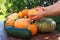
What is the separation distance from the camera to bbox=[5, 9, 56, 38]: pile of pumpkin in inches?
61.5

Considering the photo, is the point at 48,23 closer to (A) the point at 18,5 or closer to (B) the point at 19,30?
(B) the point at 19,30

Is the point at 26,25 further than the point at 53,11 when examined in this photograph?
Yes

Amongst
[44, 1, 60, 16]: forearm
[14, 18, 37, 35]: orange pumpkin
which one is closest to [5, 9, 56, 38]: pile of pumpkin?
[14, 18, 37, 35]: orange pumpkin

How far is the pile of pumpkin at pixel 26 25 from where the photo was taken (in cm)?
156

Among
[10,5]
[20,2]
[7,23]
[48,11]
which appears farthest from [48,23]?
[10,5]

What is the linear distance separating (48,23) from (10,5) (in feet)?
3.96

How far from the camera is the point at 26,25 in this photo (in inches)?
63.6

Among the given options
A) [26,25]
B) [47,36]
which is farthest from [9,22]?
[47,36]

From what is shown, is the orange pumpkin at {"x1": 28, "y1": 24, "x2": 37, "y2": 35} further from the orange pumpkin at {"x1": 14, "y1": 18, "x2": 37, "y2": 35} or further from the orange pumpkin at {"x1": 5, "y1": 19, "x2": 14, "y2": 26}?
the orange pumpkin at {"x1": 5, "y1": 19, "x2": 14, "y2": 26}

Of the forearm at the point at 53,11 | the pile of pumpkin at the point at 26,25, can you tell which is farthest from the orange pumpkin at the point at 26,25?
the forearm at the point at 53,11

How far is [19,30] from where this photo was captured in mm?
1561

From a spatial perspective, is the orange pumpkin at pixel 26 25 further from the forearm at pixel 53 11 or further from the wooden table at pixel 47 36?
the forearm at pixel 53 11

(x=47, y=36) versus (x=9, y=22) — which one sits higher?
(x=9, y=22)

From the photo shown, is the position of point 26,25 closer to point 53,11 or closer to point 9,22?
point 9,22
